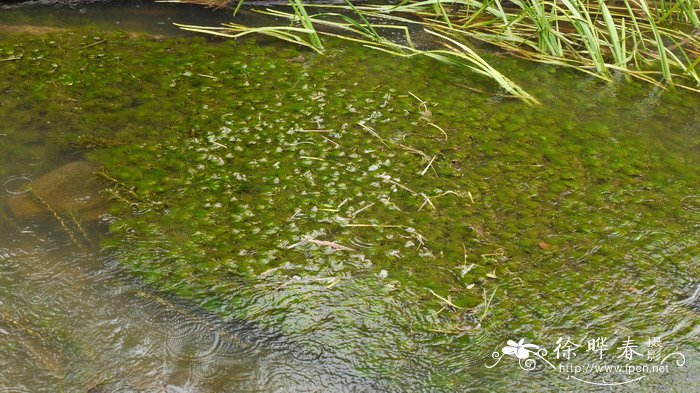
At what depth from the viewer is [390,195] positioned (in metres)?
2.61

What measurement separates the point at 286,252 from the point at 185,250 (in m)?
0.33

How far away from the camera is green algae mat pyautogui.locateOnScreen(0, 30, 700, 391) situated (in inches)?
82.7

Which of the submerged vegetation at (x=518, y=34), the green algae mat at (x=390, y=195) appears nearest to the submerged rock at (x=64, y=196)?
the green algae mat at (x=390, y=195)

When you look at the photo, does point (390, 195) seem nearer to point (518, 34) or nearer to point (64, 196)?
point (64, 196)

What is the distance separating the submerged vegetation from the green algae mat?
101 millimetres

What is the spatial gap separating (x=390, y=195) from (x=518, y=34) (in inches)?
63.6

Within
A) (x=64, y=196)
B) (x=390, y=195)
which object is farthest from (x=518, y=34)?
(x=64, y=196)

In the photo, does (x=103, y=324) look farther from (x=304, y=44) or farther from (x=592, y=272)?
(x=304, y=44)

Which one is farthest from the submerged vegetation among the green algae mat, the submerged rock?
the submerged rock

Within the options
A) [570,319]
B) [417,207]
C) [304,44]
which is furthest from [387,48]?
[570,319]

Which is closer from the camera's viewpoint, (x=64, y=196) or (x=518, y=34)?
(x=64, y=196)

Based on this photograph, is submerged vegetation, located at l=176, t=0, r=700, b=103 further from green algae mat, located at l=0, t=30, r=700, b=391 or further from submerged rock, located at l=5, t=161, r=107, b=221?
submerged rock, located at l=5, t=161, r=107, b=221

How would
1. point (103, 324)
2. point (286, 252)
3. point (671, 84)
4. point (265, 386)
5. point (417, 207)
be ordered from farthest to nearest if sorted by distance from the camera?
point (671, 84)
point (417, 207)
point (286, 252)
point (103, 324)
point (265, 386)

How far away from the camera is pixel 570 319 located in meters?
2.15
